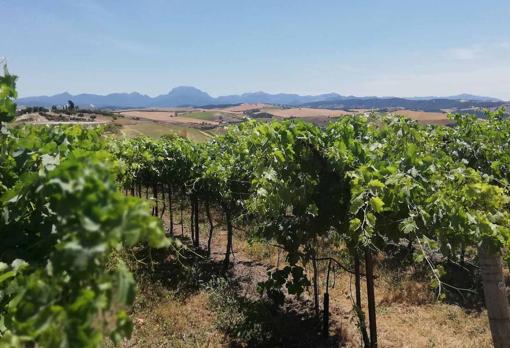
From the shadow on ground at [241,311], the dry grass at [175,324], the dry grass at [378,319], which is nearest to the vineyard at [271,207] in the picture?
the shadow on ground at [241,311]

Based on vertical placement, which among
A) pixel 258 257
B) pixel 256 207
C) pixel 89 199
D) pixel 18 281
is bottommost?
pixel 258 257

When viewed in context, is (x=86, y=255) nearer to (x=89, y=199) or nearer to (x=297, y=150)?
(x=89, y=199)

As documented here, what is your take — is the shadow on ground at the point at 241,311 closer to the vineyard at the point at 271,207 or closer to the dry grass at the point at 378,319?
the dry grass at the point at 378,319

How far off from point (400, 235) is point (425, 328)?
11.9ft

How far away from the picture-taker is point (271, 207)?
5.27 meters

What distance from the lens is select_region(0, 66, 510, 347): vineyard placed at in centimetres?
143

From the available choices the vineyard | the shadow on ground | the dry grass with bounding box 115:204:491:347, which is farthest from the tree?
the dry grass with bounding box 115:204:491:347

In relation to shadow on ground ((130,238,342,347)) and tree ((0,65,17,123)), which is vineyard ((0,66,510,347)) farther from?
shadow on ground ((130,238,342,347))

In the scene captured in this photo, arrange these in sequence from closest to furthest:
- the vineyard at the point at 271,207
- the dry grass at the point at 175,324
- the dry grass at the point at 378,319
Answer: the vineyard at the point at 271,207 < the dry grass at the point at 175,324 < the dry grass at the point at 378,319

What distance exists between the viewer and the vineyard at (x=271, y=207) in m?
1.43

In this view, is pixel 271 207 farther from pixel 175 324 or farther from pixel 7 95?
pixel 175 324

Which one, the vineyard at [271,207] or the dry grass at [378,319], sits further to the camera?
Result: the dry grass at [378,319]

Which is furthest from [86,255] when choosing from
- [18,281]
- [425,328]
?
[425,328]

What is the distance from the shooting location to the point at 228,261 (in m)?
11.1
